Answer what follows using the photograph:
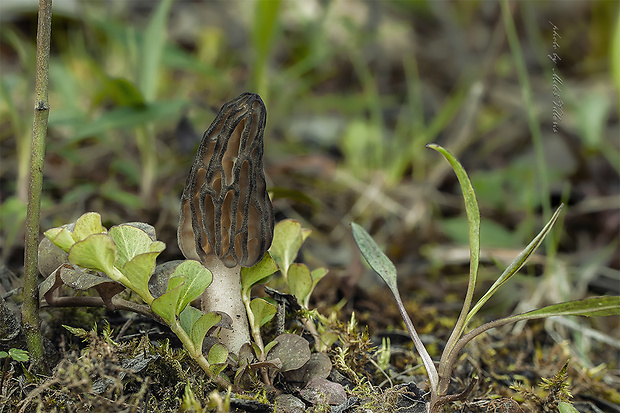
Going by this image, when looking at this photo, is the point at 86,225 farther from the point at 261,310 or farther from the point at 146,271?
the point at 261,310

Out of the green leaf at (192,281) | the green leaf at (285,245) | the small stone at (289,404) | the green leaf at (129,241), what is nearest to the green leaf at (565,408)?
the small stone at (289,404)

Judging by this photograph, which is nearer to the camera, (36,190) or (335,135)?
(36,190)

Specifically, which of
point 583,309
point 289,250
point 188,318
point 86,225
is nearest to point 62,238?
point 86,225

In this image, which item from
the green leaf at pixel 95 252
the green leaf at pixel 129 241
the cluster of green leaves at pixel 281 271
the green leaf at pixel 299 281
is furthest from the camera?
the green leaf at pixel 299 281

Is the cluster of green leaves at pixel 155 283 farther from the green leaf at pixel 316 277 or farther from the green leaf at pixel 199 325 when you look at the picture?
the green leaf at pixel 316 277

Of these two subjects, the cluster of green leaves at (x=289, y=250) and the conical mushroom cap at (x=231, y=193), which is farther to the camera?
the cluster of green leaves at (x=289, y=250)

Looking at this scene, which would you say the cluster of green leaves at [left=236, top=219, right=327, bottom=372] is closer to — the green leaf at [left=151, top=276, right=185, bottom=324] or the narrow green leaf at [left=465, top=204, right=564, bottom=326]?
the green leaf at [left=151, top=276, right=185, bottom=324]

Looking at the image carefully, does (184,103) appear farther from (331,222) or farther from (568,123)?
(568,123)
